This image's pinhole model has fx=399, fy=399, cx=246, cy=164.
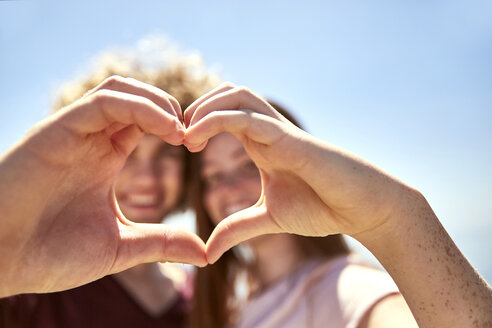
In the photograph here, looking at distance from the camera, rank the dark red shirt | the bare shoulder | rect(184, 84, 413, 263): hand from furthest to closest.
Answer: the dark red shirt, the bare shoulder, rect(184, 84, 413, 263): hand

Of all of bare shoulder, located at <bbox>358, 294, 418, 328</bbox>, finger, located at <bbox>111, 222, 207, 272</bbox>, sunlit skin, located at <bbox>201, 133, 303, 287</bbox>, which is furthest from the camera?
sunlit skin, located at <bbox>201, 133, 303, 287</bbox>

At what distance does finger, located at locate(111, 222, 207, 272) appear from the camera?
57.0 inches

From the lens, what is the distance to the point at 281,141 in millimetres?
1338

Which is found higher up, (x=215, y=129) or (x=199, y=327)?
(x=215, y=129)

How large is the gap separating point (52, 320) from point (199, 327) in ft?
3.55

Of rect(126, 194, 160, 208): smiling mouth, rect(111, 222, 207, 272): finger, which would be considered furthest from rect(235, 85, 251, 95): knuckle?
rect(126, 194, 160, 208): smiling mouth

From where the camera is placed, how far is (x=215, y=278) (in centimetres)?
342

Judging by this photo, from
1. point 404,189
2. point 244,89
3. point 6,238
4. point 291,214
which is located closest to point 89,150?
point 6,238

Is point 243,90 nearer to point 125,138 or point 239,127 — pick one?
point 239,127

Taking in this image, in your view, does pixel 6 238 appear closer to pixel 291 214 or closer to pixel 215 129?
pixel 215 129

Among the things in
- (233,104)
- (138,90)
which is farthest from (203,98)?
(138,90)

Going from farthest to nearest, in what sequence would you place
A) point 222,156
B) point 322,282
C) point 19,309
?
1. point 222,156
2. point 19,309
3. point 322,282

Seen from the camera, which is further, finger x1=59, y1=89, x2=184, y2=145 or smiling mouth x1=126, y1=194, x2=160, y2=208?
smiling mouth x1=126, y1=194, x2=160, y2=208

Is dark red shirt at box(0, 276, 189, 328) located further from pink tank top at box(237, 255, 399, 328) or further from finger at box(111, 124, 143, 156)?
finger at box(111, 124, 143, 156)
